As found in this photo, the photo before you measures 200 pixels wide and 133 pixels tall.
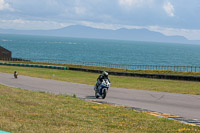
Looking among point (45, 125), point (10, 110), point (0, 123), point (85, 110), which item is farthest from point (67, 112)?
point (0, 123)

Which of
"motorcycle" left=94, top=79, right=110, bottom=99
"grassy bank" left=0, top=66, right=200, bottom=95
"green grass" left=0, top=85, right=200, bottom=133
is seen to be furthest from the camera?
"grassy bank" left=0, top=66, right=200, bottom=95

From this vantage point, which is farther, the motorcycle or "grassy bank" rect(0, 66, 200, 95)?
"grassy bank" rect(0, 66, 200, 95)

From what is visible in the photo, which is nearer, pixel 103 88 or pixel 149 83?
pixel 103 88

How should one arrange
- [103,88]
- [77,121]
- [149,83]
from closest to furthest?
[77,121] → [103,88] → [149,83]

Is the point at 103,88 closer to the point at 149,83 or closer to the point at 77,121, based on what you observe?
the point at 77,121

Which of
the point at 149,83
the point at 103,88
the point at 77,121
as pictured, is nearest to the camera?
the point at 77,121

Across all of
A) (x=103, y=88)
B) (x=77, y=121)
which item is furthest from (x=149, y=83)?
(x=77, y=121)

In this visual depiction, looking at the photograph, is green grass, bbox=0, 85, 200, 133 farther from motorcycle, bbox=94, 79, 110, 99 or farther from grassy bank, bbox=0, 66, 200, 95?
grassy bank, bbox=0, 66, 200, 95

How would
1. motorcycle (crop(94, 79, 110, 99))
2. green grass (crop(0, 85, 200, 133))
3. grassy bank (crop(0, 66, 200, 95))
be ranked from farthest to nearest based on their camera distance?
grassy bank (crop(0, 66, 200, 95)), motorcycle (crop(94, 79, 110, 99)), green grass (crop(0, 85, 200, 133))

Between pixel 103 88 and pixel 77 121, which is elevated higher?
pixel 103 88

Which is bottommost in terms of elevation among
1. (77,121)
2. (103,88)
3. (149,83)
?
(149,83)

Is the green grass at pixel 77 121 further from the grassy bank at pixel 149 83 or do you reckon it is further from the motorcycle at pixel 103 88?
the grassy bank at pixel 149 83

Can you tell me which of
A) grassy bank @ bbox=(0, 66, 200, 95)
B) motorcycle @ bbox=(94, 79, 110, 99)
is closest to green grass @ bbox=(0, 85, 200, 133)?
motorcycle @ bbox=(94, 79, 110, 99)

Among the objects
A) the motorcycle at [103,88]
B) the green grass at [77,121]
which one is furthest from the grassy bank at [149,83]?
the green grass at [77,121]
